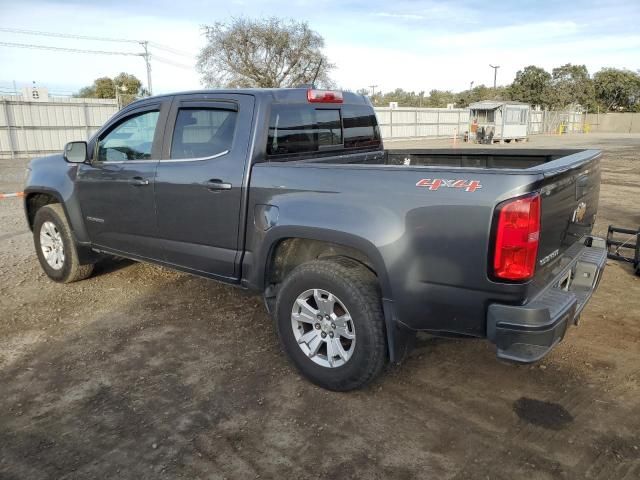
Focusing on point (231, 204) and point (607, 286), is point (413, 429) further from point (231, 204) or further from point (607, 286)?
point (607, 286)

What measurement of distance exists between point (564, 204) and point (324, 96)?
200 centimetres

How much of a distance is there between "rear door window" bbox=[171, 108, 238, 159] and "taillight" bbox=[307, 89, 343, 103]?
0.61 metres

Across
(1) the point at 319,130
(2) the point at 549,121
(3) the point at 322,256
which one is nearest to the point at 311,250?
(3) the point at 322,256

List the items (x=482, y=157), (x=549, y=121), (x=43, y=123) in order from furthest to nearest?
(x=549, y=121)
(x=43, y=123)
(x=482, y=157)

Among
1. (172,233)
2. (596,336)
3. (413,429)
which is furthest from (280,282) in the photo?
(596,336)

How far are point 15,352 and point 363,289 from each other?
272 cm

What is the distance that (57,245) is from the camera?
17.9 feet

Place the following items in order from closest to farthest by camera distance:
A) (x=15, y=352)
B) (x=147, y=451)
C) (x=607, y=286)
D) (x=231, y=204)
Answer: (x=147, y=451) < (x=231, y=204) < (x=15, y=352) < (x=607, y=286)

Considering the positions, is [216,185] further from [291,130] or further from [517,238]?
[517,238]

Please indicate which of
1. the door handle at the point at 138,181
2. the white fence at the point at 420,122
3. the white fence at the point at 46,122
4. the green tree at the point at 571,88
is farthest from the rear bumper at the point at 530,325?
the green tree at the point at 571,88

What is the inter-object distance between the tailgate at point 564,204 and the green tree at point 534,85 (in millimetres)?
57213

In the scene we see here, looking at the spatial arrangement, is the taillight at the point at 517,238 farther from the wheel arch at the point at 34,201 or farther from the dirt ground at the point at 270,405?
the wheel arch at the point at 34,201

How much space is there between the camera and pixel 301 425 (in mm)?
3053

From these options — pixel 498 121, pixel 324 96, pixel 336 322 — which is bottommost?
pixel 336 322
